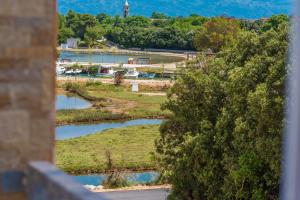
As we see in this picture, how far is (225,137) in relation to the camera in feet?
37.8

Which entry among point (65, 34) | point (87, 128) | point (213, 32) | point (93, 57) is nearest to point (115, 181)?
point (87, 128)

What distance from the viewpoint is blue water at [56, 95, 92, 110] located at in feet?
110

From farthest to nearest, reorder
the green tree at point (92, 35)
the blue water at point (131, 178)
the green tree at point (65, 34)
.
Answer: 1. the green tree at point (65, 34)
2. the green tree at point (92, 35)
3. the blue water at point (131, 178)

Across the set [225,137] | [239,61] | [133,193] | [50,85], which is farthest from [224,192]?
[50,85]

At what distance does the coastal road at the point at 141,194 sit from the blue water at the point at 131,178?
1262 millimetres

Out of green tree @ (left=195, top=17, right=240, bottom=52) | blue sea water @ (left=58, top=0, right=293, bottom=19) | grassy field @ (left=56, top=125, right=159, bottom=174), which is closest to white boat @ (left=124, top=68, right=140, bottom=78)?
green tree @ (left=195, top=17, right=240, bottom=52)

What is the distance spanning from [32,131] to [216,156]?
9759 mm

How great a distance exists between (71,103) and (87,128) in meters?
7.25

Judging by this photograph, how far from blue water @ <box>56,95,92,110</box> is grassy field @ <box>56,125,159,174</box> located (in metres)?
6.62

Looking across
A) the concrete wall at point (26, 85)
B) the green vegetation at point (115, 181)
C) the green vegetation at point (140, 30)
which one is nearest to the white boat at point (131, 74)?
the green vegetation at point (140, 30)

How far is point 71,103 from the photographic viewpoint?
35.2 metres

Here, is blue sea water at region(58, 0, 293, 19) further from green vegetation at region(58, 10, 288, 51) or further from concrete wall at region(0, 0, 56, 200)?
concrete wall at region(0, 0, 56, 200)

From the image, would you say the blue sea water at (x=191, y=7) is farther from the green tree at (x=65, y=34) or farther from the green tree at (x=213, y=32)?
the green tree at (x=213, y=32)

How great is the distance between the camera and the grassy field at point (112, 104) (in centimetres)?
3042
